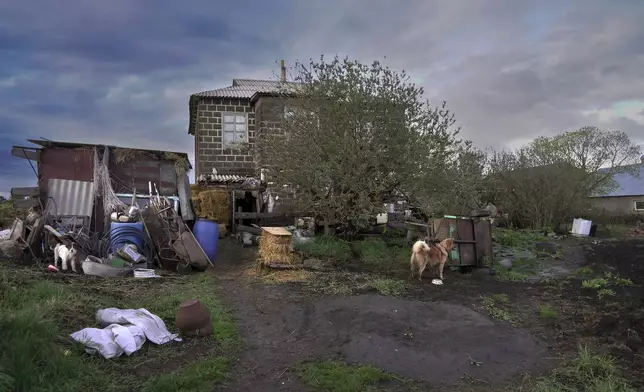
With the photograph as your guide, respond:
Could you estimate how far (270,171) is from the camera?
13.6 meters

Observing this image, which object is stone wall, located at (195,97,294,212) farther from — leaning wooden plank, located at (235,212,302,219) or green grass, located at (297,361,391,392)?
green grass, located at (297,361,391,392)

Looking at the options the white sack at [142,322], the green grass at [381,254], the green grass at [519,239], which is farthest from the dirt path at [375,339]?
the green grass at [519,239]

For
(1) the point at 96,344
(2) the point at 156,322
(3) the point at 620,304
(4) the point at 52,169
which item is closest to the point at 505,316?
(3) the point at 620,304

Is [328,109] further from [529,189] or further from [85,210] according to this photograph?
[529,189]

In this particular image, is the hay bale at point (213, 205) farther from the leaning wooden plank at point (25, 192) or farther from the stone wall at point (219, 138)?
the leaning wooden plank at point (25, 192)

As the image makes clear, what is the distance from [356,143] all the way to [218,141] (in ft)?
34.2

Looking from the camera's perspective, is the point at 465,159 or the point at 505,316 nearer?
the point at 505,316

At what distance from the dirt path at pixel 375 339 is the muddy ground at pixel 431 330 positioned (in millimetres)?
13

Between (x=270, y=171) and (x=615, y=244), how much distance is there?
12.7 metres

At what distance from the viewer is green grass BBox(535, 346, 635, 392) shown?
4.43 metres

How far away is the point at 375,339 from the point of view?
572 centimetres

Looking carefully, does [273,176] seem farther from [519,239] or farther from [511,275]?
[519,239]

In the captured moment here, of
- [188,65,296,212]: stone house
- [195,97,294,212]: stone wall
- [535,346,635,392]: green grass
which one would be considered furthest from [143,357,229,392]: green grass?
[188,65,296,212]: stone house

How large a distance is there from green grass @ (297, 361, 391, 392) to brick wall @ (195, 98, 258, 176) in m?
16.2
